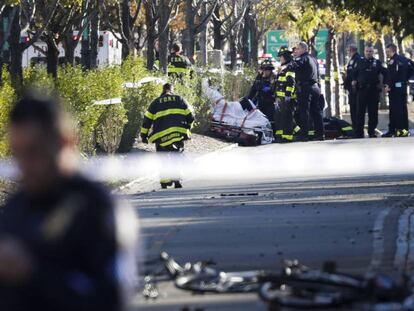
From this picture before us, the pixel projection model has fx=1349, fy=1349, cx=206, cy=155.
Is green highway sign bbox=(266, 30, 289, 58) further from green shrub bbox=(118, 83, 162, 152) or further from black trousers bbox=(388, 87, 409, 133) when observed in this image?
green shrub bbox=(118, 83, 162, 152)

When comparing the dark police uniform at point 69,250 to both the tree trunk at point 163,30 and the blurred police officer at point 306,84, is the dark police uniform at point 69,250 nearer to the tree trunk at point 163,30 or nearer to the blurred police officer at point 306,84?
the blurred police officer at point 306,84

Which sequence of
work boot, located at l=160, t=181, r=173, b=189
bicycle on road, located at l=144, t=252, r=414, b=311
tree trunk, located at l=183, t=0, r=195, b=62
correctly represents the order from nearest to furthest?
bicycle on road, located at l=144, t=252, r=414, b=311, work boot, located at l=160, t=181, r=173, b=189, tree trunk, located at l=183, t=0, r=195, b=62

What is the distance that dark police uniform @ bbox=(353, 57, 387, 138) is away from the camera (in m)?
30.9

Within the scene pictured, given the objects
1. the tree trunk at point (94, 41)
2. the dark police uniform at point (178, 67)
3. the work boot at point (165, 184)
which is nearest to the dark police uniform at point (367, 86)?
the dark police uniform at point (178, 67)

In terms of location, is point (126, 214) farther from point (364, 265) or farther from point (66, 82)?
point (66, 82)

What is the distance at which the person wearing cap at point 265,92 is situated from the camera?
106 ft

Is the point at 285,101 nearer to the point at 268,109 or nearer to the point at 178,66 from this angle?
the point at 268,109

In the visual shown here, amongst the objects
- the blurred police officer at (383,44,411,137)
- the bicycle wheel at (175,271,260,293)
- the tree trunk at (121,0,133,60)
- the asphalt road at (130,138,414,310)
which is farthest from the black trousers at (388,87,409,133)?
the bicycle wheel at (175,271,260,293)

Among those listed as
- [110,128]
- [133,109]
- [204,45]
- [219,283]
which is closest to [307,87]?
[133,109]

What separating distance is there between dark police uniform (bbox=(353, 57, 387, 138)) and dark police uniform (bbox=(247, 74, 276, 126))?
6.84ft

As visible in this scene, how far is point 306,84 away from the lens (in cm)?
2992

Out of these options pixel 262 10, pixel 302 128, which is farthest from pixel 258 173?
pixel 262 10

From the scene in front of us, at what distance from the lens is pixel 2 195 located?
1792 centimetres

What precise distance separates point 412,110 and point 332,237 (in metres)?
37.9
